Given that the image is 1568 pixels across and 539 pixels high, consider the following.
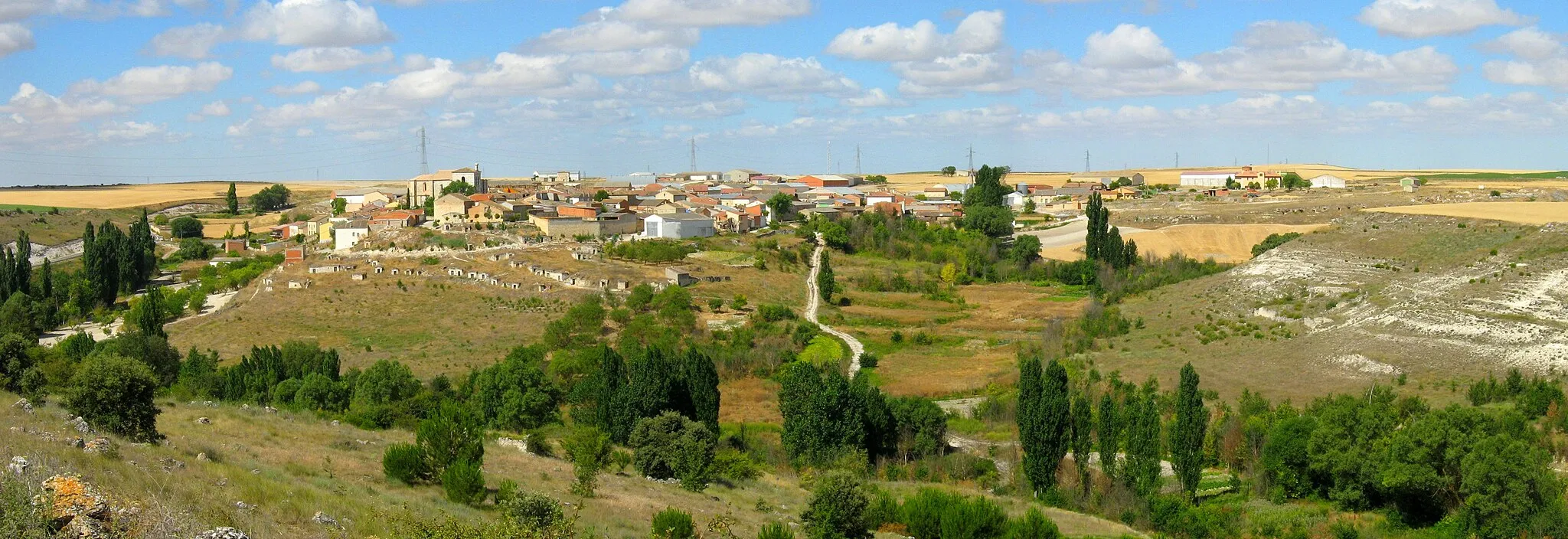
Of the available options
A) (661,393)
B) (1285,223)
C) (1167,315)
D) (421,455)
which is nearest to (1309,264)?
(1167,315)

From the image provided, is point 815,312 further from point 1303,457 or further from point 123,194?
point 123,194

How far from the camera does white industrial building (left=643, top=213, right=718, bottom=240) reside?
6272cm

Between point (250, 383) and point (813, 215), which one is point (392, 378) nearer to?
point (250, 383)

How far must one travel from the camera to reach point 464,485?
17.8 m

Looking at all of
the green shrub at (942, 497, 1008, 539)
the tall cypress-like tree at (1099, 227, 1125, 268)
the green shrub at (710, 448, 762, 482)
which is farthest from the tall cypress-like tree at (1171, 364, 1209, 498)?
the tall cypress-like tree at (1099, 227, 1125, 268)

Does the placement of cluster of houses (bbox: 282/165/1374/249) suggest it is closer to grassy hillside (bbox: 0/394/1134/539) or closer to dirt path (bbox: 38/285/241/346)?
dirt path (bbox: 38/285/241/346)

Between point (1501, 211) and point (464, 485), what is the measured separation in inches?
2322

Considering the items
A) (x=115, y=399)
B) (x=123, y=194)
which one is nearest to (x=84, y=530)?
(x=115, y=399)

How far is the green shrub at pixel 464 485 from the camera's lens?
58.2ft

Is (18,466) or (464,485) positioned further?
(464,485)

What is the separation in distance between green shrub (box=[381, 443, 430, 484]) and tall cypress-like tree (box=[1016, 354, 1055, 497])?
43.8 ft

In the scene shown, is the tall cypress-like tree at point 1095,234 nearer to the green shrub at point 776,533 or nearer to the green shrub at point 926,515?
the green shrub at point 926,515

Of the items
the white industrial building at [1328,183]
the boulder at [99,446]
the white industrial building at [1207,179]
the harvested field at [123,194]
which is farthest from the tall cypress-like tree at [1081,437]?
the harvested field at [123,194]

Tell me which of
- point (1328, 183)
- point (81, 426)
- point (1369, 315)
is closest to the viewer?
point (81, 426)
